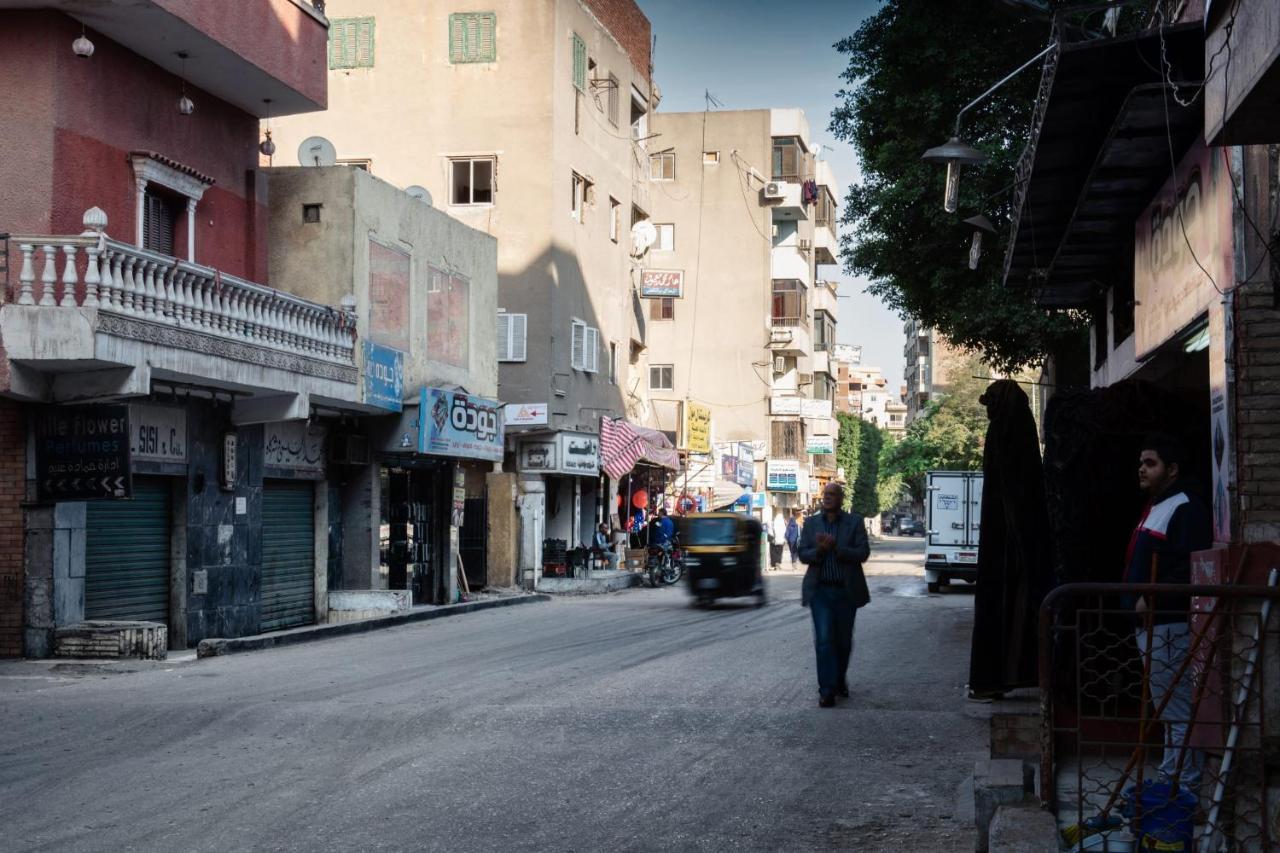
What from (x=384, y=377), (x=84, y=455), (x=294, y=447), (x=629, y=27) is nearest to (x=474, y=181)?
(x=629, y=27)

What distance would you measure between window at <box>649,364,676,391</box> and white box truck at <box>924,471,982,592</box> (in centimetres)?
2493

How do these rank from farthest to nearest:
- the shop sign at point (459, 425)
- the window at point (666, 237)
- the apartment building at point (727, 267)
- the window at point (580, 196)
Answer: the window at point (666, 237) → the apartment building at point (727, 267) → the window at point (580, 196) → the shop sign at point (459, 425)

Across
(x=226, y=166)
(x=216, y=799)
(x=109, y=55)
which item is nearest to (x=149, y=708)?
(x=216, y=799)

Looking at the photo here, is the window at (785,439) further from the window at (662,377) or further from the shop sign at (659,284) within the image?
the shop sign at (659,284)

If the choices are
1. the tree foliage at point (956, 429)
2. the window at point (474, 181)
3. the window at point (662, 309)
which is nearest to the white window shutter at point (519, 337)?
the window at point (474, 181)

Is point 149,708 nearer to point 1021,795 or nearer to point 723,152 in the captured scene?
point 1021,795

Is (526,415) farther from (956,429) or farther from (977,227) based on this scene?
(956,429)

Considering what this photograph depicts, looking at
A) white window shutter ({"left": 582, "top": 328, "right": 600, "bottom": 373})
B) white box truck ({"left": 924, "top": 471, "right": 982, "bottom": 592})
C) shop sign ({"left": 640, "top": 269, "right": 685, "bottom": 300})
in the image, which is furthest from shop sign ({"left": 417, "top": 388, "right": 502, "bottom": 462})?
shop sign ({"left": 640, "top": 269, "right": 685, "bottom": 300})

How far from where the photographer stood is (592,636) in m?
20.4

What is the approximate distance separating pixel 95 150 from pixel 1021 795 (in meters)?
14.9

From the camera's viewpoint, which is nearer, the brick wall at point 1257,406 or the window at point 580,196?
the brick wall at point 1257,406

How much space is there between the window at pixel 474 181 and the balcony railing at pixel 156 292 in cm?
1537

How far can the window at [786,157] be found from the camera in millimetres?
62844

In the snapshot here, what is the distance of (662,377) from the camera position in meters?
59.1
